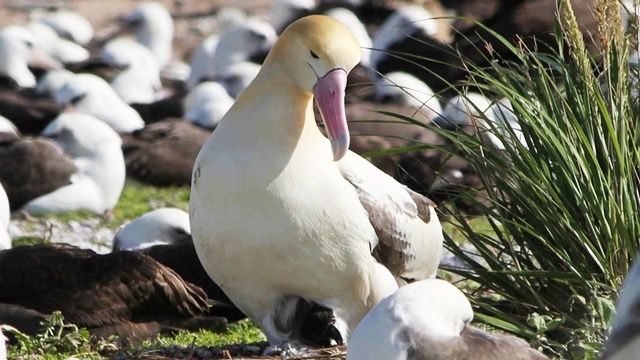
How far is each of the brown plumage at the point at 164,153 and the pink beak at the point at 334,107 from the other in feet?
26.1

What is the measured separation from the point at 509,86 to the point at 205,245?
1560 mm

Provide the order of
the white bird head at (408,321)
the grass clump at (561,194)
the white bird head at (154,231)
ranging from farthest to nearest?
the white bird head at (154,231) → the grass clump at (561,194) → the white bird head at (408,321)

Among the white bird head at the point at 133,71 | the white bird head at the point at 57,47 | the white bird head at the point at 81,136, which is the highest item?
the white bird head at the point at 81,136

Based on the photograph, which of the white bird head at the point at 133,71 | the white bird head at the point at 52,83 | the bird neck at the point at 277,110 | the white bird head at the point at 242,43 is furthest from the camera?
the white bird head at the point at 242,43

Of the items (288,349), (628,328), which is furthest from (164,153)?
(628,328)

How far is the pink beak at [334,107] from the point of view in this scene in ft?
24.0

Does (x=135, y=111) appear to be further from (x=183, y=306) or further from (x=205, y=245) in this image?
(x=205, y=245)

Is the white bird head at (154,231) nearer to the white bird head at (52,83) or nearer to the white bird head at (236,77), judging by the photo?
the white bird head at (52,83)

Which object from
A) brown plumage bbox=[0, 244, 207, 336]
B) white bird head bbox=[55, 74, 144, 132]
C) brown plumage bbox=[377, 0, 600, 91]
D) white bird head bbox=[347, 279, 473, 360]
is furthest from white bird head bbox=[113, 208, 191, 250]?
white bird head bbox=[55, 74, 144, 132]

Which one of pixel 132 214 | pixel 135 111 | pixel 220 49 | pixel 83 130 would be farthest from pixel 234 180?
pixel 220 49

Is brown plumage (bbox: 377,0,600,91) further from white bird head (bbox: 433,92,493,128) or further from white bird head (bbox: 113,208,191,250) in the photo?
white bird head (bbox: 113,208,191,250)

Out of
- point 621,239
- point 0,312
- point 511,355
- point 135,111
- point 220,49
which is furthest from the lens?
point 220,49

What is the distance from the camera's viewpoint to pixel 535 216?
7.38 meters

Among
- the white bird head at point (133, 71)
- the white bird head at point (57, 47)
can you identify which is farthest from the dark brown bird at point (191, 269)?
the white bird head at point (57, 47)
